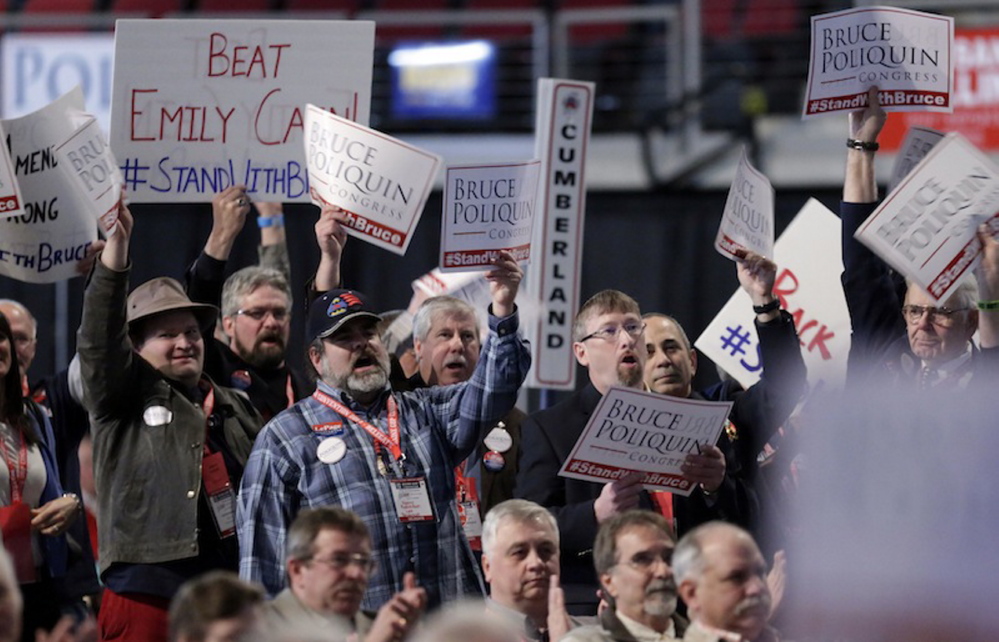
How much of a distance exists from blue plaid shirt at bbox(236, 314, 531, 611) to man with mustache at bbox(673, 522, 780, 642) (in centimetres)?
86

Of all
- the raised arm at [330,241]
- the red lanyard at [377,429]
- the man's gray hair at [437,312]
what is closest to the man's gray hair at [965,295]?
the man's gray hair at [437,312]

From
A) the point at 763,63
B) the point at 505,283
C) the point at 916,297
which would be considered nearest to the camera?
the point at 505,283

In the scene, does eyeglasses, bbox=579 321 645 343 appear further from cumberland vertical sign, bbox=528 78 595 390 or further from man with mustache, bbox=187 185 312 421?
cumberland vertical sign, bbox=528 78 595 390

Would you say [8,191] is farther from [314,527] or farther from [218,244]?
[314,527]

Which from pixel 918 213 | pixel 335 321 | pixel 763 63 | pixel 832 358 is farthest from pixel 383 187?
pixel 763 63

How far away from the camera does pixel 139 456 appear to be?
4.57 meters

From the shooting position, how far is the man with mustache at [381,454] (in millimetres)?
4293

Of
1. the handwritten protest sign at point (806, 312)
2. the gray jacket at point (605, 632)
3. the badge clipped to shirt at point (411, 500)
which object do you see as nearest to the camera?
the gray jacket at point (605, 632)

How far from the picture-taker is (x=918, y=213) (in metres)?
4.53

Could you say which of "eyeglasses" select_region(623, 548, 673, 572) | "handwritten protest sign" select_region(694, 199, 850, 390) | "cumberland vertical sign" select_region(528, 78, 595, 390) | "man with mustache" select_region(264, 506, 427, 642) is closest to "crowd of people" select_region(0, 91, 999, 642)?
"eyeglasses" select_region(623, 548, 673, 572)

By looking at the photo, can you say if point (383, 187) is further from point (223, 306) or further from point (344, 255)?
point (344, 255)

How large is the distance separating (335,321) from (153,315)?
0.56 meters

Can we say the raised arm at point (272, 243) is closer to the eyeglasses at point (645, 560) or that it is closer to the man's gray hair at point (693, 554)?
the eyeglasses at point (645, 560)

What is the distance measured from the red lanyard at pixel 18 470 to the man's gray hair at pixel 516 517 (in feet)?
4.02
